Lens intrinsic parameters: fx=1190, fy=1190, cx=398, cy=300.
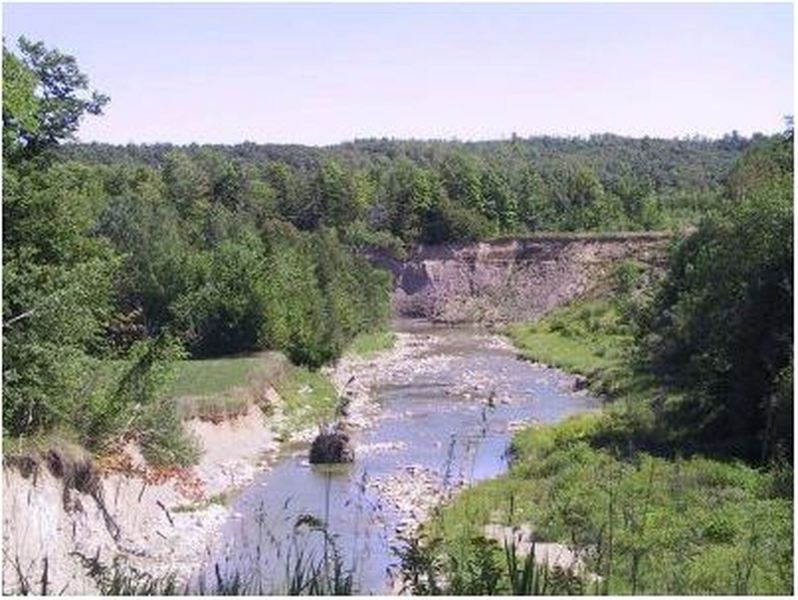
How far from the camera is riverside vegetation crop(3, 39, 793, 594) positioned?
415 inches

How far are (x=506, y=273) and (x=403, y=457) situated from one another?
55.9m

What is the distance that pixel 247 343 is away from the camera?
42.5 metres

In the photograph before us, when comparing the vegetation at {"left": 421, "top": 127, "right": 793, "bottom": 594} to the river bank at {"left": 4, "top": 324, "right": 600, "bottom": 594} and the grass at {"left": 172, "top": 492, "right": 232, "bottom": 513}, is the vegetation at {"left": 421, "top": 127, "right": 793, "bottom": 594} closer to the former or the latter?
the river bank at {"left": 4, "top": 324, "right": 600, "bottom": 594}

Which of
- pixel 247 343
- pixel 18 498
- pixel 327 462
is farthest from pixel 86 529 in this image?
pixel 247 343

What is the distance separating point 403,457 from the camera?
2920cm

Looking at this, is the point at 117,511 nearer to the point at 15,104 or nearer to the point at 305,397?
the point at 15,104

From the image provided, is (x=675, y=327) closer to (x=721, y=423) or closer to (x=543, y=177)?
(x=721, y=423)

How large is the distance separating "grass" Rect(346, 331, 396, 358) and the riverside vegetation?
1.10 ft

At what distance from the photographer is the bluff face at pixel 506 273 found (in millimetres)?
81375

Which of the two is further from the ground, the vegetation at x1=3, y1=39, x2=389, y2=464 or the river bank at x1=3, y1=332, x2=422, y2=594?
the vegetation at x1=3, y1=39, x2=389, y2=464

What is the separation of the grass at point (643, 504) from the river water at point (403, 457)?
947mm

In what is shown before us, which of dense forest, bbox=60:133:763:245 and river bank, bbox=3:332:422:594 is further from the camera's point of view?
dense forest, bbox=60:133:763:245

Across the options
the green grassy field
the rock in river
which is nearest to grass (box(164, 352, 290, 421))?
the green grassy field

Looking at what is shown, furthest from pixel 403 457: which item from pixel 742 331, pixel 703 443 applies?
pixel 742 331
